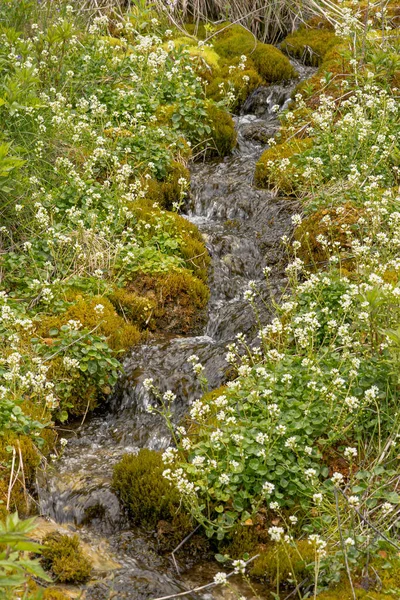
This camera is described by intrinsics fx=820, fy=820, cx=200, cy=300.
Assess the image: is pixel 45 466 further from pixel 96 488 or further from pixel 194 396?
pixel 194 396

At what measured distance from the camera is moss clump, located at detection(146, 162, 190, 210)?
8656 mm

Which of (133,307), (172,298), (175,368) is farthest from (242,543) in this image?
(172,298)

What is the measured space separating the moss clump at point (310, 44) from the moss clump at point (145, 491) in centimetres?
817

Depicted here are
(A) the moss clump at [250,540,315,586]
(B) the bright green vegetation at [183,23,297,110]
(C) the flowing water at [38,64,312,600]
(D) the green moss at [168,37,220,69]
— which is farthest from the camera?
(D) the green moss at [168,37,220,69]

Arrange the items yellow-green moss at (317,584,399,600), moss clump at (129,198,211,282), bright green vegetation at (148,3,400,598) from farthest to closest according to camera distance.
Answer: moss clump at (129,198,211,282) < bright green vegetation at (148,3,400,598) < yellow-green moss at (317,584,399,600)

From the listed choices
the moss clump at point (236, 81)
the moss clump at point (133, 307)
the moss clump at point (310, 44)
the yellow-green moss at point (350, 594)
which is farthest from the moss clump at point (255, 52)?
the yellow-green moss at point (350, 594)

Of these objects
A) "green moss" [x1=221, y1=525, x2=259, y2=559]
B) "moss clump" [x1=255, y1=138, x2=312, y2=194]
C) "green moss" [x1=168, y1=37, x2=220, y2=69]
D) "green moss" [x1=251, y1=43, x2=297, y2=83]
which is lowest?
"green moss" [x1=221, y1=525, x2=259, y2=559]

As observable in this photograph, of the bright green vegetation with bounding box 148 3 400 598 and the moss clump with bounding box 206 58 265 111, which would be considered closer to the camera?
the bright green vegetation with bounding box 148 3 400 598

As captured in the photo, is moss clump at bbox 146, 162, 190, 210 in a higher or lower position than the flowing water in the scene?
higher

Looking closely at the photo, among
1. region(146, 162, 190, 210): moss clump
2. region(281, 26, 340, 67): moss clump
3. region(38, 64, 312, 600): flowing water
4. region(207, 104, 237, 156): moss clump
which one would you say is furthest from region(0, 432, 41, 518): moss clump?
region(281, 26, 340, 67): moss clump

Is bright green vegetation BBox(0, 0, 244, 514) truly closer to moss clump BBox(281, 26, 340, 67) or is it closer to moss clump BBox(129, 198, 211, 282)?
moss clump BBox(129, 198, 211, 282)

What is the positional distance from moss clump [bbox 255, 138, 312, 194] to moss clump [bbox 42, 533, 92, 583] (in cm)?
486

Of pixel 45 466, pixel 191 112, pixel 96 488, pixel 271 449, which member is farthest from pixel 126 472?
pixel 191 112

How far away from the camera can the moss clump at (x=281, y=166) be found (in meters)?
8.63
